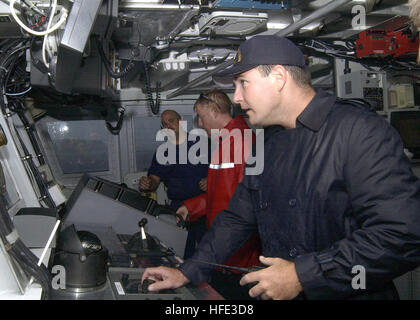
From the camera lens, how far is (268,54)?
1449mm

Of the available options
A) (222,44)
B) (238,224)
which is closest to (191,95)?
(222,44)

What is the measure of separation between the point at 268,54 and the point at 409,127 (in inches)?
95.5

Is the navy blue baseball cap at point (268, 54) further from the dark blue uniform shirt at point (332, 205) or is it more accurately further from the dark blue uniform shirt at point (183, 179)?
the dark blue uniform shirt at point (183, 179)

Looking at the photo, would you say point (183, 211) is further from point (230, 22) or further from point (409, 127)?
point (409, 127)

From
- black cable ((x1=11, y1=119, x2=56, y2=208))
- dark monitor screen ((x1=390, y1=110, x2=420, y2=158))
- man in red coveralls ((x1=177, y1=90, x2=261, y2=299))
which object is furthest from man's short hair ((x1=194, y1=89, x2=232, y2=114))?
dark monitor screen ((x1=390, y1=110, x2=420, y2=158))

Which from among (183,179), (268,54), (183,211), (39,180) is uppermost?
(268,54)

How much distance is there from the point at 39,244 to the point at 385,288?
52.9 inches

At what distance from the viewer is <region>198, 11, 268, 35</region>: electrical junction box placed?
2186mm

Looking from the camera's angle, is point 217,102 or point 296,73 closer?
point 296,73

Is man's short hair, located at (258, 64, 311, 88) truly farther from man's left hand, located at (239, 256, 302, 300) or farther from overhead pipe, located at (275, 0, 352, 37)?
man's left hand, located at (239, 256, 302, 300)

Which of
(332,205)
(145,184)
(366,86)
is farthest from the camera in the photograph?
(145,184)

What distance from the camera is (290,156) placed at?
4.80 ft

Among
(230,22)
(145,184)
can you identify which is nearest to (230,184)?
(230,22)
